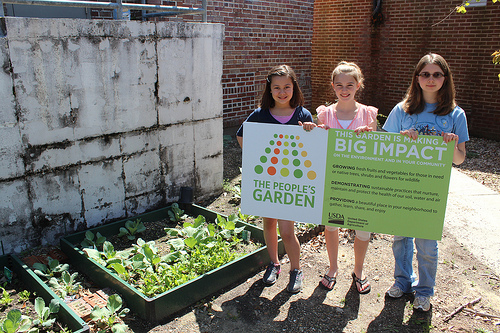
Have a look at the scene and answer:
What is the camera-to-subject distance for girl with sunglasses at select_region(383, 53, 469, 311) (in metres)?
3.10

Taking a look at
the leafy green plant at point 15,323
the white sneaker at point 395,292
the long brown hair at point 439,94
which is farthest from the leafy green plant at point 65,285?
the long brown hair at point 439,94

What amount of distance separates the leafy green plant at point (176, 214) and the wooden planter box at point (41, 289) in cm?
175

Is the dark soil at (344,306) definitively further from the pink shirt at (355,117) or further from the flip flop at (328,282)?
the pink shirt at (355,117)

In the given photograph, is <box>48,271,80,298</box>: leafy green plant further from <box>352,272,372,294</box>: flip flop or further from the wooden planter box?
A: <box>352,272,372,294</box>: flip flop

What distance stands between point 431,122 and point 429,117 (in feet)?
0.14

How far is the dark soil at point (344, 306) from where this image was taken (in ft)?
10.9

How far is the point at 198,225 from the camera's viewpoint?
4699 millimetres

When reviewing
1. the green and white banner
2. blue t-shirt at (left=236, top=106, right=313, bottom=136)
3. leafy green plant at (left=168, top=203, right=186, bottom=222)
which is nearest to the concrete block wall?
A: leafy green plant at (left=168, top=203, right=186, bottom=222)

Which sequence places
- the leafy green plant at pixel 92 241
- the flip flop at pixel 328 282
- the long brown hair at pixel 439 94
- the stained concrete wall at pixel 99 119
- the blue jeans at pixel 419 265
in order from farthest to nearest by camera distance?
1. the leafy green plant at pixel 92 241
2. the stained concrete wall at pixel 99 119
3. the flip flop at pixel 328 282
4. the blue jeans at pixel 419 265
5. the long brown hair at pixel 439 94

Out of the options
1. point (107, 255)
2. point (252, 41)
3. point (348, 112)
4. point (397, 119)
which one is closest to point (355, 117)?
point (348, 112)

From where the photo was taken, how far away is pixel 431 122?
316 cm

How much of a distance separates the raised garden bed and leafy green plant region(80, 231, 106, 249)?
99 millimetres

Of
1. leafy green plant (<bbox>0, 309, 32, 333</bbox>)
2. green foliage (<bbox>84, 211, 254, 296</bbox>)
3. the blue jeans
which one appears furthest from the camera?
green foliage (<bbox>84, 211, 254, 296</bbox>)

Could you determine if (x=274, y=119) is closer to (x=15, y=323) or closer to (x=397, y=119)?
(x=397, y=119)
